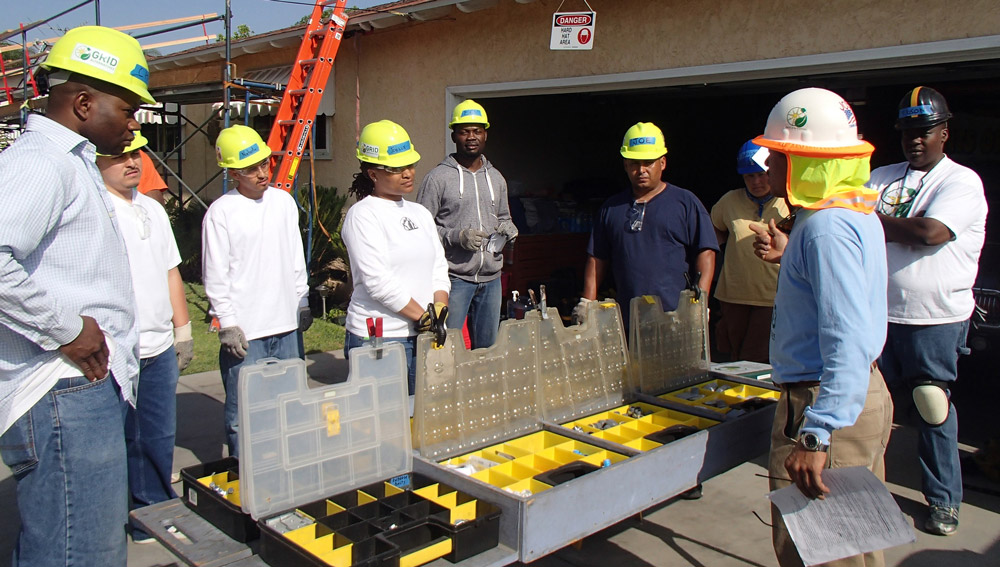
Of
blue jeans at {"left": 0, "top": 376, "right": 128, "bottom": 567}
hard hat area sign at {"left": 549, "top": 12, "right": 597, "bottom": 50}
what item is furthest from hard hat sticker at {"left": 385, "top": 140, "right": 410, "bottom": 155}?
hard hat area sign at {"left": 549, "top": 12, "right": 597, "bottom": 50}

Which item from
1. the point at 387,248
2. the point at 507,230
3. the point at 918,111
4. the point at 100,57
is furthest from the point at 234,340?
the point at 918,111

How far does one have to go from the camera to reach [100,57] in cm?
228

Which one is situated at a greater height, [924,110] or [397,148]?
[924,110]

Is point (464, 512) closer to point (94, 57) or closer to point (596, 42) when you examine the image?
point (94, 57)

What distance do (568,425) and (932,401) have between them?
1.98 m

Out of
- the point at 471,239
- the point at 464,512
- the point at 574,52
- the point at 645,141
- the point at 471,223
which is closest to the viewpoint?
the point at 464,512

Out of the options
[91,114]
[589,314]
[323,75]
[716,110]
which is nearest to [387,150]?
[589,314]

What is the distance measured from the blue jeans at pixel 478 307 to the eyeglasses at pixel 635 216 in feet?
4.03

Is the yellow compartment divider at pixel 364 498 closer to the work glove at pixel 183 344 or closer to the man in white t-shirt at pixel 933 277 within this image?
the work glove at pixel 183 344

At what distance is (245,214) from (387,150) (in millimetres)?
863

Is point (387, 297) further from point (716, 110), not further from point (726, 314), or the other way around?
point (716, 110)

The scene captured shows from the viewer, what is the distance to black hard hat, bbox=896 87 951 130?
3.80m

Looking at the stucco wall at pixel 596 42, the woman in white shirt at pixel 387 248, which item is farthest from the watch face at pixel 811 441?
the stucco wall at pixel 596 42

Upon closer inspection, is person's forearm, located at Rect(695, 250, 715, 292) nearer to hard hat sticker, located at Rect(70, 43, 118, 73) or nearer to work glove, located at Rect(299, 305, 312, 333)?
work glove, located at Rect(299, 305, 312, 333)
